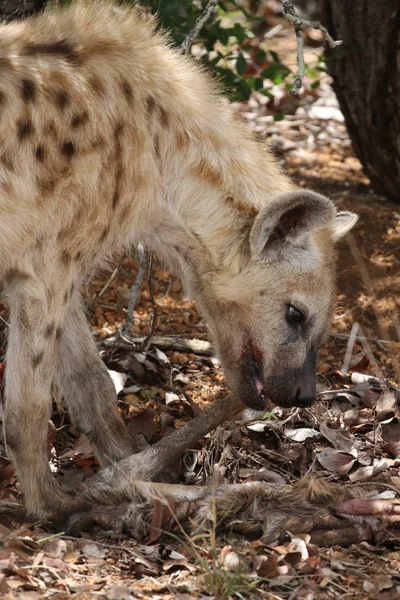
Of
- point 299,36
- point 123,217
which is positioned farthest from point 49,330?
point 299,36

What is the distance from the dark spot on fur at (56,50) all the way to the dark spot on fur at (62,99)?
174mm

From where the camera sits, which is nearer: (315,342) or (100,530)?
(100,530)

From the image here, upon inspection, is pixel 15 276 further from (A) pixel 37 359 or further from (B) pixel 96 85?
(B) pixel 96 85

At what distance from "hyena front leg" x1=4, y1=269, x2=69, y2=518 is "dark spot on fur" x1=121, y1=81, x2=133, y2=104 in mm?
819

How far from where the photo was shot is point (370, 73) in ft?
18.4

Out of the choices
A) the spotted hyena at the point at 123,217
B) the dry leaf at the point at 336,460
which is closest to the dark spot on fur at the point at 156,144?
the spotted hyena at the point at 123,217

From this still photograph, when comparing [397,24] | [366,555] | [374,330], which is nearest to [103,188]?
[366,555]

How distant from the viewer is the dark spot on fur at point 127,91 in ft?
11.9

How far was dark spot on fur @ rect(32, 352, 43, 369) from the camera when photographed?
349 cm

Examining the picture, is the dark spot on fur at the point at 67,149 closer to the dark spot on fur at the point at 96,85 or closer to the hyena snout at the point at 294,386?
the dark spot on fur at the point at 96,85

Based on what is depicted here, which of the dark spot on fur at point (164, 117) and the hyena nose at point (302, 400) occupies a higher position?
the dark spot on fur at point (164, 117)

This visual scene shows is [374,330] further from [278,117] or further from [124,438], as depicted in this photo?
[124,438]

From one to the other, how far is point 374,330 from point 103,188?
2.27m

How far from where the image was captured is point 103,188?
351 cm
